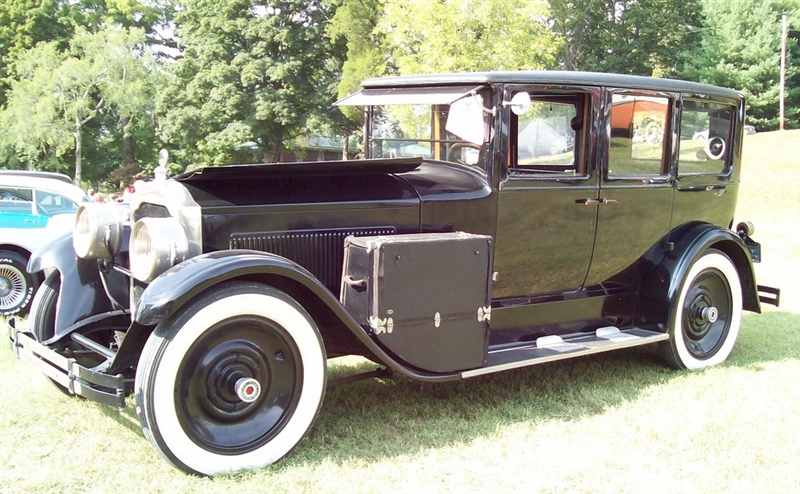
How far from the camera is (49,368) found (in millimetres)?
3236

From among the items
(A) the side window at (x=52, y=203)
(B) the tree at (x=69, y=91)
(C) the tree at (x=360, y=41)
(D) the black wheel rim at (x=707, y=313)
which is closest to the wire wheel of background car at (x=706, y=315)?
(D) the black wheel rim at (x=707, y=313)

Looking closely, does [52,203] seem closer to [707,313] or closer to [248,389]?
[248,389]

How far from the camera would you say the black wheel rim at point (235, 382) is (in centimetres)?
294

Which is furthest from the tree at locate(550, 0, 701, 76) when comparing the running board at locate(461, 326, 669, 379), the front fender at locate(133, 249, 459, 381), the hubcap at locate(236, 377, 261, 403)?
the hubcap at locate(236, 377, 261, 403)

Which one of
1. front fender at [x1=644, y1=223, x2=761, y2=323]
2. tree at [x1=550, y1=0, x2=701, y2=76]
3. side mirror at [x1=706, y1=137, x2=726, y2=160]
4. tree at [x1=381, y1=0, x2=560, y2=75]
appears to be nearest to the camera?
front fender at [x1=644, y1=223, x2=761, y2=323]

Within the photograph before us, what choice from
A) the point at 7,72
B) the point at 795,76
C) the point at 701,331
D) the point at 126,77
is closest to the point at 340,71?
the point at 126,77

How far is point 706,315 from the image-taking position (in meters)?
4.85

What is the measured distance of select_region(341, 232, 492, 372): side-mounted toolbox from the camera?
3322 millimetres

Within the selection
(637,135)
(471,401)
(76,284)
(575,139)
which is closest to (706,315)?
(637,135)

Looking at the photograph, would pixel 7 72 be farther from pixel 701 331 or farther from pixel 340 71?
pixel 701 331

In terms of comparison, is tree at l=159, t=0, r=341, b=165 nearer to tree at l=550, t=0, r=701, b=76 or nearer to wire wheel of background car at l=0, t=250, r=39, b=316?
tree at l=550, t=0, r=701, b=76

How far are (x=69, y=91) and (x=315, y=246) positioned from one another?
29.7m

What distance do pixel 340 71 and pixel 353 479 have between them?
91.1 ft

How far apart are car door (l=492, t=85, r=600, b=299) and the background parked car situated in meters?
5.01
